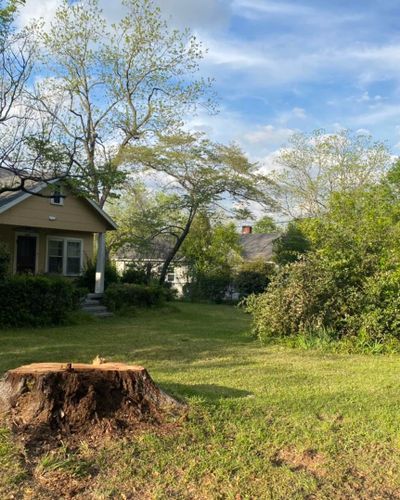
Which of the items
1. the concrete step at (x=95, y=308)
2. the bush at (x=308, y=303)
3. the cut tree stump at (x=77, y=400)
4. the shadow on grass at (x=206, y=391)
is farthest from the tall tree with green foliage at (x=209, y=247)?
the cut tree stump at (x=77, y=400)

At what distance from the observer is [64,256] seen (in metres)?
19.9

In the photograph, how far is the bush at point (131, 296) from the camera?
17.3m

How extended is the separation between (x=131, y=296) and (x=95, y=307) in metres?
1.44

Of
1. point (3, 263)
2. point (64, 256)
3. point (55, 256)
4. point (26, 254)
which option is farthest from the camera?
point (64, 256)

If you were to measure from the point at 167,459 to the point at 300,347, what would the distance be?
709cm

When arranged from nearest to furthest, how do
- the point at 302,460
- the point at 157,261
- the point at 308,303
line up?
1. the point at 302,460
2. the point at 308,303
3. the point at 157,261

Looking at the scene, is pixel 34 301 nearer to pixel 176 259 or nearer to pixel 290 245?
pixel 290 245

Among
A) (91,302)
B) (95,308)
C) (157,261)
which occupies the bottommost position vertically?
(95,308)

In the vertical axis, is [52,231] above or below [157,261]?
above

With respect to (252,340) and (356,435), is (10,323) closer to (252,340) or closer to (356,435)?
(252,340)

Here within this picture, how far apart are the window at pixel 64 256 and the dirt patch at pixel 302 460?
16.5 m

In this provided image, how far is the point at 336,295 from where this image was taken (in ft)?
36.9

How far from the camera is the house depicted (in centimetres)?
1698

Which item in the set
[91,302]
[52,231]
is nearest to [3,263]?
[91,302]
